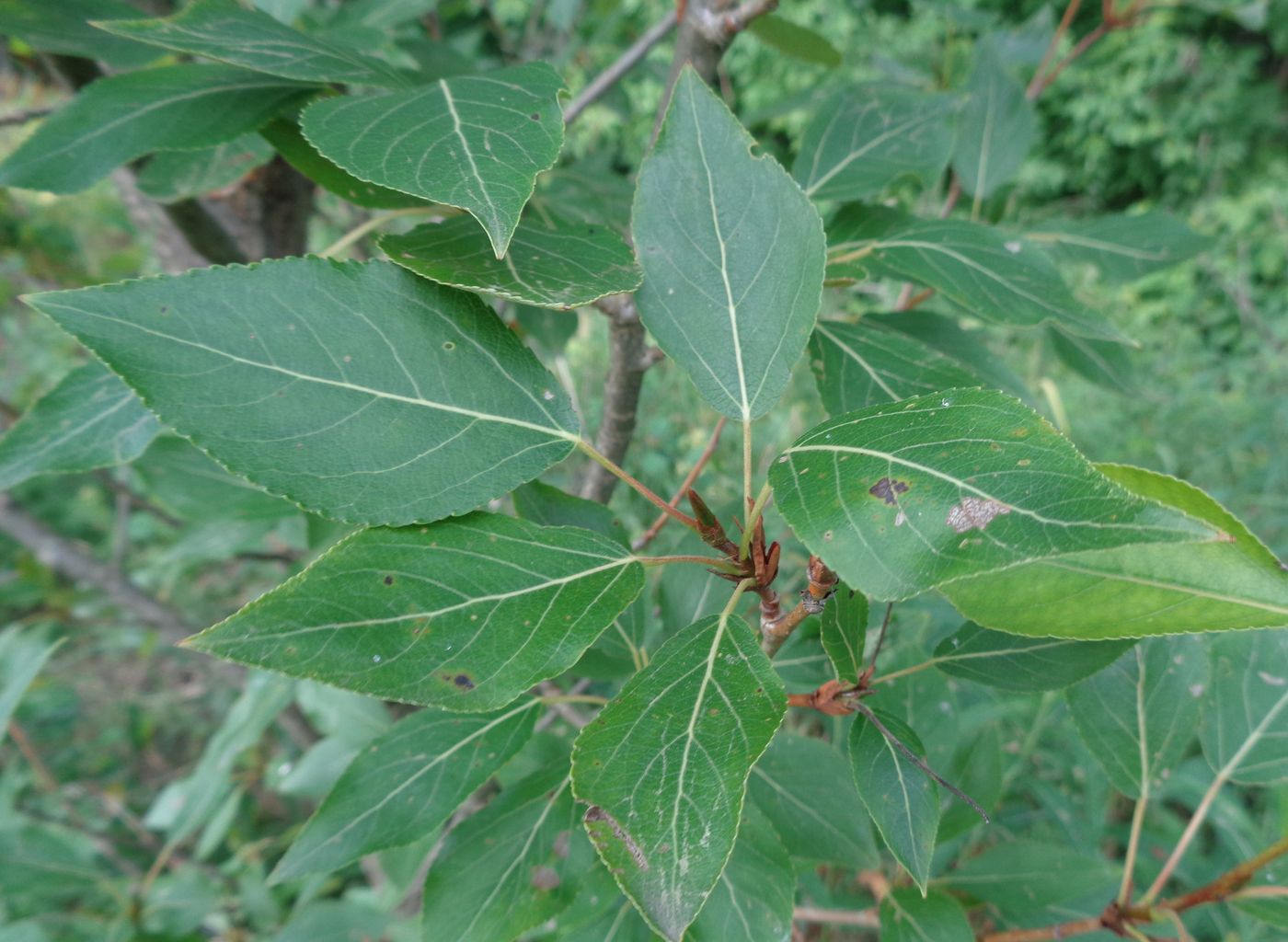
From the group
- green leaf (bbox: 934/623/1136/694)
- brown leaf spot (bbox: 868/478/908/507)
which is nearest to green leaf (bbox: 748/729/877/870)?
green leaf (bbox: 934/623/1136/694)

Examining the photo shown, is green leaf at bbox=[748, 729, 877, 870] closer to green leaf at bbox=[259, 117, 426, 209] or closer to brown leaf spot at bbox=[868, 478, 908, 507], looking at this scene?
brown leaf spot at bbox=[868, 478, 908, 507]

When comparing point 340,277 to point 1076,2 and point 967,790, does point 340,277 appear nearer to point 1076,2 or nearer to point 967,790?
point 967,790

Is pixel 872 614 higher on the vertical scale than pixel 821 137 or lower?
lower

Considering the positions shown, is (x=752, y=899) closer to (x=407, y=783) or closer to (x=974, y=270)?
(x=407, y=783)

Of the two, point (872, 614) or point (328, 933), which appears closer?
point (872, 614)

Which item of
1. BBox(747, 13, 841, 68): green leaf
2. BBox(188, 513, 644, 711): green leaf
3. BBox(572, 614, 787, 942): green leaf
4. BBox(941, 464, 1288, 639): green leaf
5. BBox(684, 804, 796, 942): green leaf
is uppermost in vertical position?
BBox(747, 13, 841, 68): green leaf

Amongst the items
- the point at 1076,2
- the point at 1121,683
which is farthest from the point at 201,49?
the point at 1076,2

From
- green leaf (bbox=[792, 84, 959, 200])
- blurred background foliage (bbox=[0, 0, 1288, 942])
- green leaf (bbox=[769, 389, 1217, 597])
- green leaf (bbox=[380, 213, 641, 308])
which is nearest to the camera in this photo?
green leaf (bbox=[769, 389, 1217, 597])

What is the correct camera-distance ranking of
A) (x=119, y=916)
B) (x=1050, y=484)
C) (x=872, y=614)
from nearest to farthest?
1. (x=1050, y=484)
2. (x=872, y=614)
3. (x=119, y=916)
